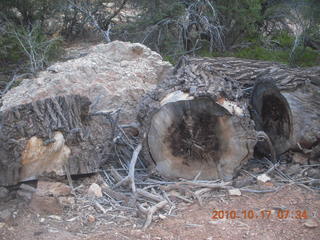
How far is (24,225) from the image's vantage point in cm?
335

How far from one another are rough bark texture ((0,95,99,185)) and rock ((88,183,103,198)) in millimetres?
174

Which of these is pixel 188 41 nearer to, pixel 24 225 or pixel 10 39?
pixel 10 39

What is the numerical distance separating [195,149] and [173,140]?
21 cm

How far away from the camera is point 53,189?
3.68m

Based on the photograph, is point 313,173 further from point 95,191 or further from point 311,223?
point 95,191

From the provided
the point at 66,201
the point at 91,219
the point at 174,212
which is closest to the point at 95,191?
the point at 66,201

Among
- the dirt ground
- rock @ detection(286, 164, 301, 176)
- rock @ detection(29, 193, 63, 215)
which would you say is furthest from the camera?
rock @ detection(286, 164, 301, 176)

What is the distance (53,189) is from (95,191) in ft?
1.15

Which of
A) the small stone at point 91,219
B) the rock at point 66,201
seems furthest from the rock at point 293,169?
the rock at point 66,201

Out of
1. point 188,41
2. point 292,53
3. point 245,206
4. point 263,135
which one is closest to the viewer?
point 245,206

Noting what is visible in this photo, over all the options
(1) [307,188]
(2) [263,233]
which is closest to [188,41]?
(1) [307,188]

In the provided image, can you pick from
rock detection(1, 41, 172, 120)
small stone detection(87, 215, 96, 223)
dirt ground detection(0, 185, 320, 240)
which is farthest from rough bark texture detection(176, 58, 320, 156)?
small stone detection(87, 215, 96, 223)

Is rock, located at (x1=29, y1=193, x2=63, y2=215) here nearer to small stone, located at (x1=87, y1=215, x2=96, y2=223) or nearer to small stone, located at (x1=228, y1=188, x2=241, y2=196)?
small stone, located at (x1=87, y1=215, x2=96, y2=223)
